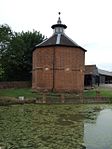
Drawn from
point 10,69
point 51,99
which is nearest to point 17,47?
point 10,69

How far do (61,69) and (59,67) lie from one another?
0.40 metres

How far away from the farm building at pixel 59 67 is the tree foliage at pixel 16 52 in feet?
29.0

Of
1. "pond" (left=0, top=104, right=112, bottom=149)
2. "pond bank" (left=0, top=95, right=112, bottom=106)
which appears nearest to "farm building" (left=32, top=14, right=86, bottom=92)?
"pond bank" (left=0, top=95, right=112, bottom=106)

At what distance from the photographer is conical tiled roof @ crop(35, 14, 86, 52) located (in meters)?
44.4

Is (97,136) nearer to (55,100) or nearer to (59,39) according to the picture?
(55,100)

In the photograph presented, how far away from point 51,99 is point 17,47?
20.5m

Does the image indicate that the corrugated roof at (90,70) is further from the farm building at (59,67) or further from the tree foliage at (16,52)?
the farm building at (59,67)

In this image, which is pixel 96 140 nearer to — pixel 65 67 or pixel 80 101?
pixel 80 101

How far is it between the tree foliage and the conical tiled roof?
746cm

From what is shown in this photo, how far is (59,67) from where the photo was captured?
1732 inches

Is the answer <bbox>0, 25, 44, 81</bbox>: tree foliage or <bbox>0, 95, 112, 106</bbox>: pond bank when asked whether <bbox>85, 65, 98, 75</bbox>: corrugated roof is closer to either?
<bbox>0, 25, 44, 81</bbox>: tree foliage

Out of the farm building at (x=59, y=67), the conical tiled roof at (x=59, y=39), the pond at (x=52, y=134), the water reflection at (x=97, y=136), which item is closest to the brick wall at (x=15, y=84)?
the farm building at (x=59, y=67)

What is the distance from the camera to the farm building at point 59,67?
43906 millimetres

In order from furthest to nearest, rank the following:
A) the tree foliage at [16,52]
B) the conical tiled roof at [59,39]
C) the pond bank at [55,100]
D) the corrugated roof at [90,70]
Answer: the corrugated roof at [90,70]
the tree foliage at [16,52]
the conical tiled roof at [59,39]
the pond bank at [55,100]
